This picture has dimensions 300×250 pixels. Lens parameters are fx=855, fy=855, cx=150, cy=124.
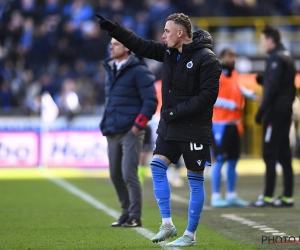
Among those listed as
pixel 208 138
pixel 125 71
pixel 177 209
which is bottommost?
pixel 177 209

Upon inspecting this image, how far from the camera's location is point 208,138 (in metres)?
7.32

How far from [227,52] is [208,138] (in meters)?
4.54

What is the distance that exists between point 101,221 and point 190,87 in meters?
2.79

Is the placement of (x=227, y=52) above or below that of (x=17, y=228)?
above

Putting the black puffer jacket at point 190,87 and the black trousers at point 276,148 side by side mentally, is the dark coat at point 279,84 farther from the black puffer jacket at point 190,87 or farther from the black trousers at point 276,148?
the black puffer jacket at point 190,87

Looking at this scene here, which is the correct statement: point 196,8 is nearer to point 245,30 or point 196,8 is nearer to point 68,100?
point 245,30

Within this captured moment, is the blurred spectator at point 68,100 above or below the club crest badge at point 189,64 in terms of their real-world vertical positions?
below

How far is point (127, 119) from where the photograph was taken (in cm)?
914

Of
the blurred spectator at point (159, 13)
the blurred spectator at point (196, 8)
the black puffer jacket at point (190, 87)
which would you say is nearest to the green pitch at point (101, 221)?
the black puffer jacket at point (190, 87)

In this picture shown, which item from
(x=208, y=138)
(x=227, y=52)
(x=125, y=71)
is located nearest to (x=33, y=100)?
(x=227, y=52)

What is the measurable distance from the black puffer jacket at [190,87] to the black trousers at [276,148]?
4063 millimetres

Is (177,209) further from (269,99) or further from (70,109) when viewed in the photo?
(70,109)

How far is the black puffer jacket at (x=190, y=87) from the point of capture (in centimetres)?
719

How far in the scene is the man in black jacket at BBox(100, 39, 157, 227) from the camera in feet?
29.7
